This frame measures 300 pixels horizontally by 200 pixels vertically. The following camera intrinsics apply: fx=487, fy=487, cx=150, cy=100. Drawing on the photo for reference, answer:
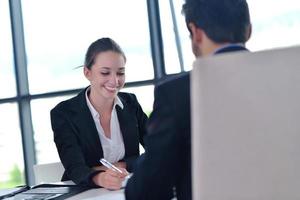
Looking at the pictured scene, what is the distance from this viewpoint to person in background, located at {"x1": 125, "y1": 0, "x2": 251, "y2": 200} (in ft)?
3.87

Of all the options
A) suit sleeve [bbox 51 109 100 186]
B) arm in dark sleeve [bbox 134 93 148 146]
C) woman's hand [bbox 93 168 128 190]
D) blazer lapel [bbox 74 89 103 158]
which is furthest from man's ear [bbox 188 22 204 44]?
arm in dark sleeve [bbox 134 93 148 146]

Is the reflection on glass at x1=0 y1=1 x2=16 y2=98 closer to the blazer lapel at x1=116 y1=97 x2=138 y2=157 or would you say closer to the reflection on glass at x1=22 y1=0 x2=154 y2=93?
the reflection on glass at x1=22 y1=0 x2=154 y2=93

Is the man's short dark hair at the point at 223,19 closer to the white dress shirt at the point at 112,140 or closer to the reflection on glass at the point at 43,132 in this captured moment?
the white dress shirt at the point at 112,140

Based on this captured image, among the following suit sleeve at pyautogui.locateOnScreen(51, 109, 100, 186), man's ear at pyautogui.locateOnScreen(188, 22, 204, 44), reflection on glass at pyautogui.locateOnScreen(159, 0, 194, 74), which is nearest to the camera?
man's ear at pyautogui.locateOnScreen(188, 22, 204, 44)

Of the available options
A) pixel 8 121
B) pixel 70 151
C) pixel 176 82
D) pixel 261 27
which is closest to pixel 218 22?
pixel 176 82

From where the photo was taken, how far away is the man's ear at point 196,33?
1277mm

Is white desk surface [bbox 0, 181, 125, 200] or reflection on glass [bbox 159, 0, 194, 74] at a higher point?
A: reflection on glass [bbox 159, 0, 194, 74]

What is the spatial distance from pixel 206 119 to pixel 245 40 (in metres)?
0.35

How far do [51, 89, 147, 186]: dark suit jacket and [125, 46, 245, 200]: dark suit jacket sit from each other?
3.17 ft

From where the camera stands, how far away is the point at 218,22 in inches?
49.1

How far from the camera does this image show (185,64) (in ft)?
14.7

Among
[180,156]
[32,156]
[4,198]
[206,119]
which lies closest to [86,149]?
[4,198]

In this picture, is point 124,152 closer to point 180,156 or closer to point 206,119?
point 180,156

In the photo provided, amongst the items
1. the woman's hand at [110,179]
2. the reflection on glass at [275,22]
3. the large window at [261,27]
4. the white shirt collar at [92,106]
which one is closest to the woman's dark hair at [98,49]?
the white shirt collar at [92,106]
